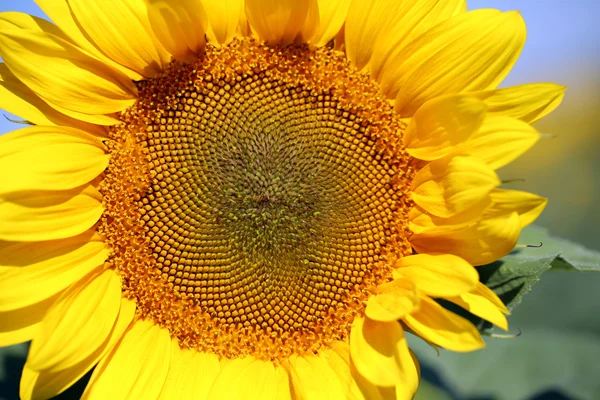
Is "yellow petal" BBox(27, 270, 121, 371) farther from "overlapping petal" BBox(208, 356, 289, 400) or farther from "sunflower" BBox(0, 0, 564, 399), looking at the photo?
"overlapping petal" BBox(208, 356, 289, 400)

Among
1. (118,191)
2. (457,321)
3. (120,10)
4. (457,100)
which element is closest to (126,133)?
(118,191)

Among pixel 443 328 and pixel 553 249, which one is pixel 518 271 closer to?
pixel 443 328

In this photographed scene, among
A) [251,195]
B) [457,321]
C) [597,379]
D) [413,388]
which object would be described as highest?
[251,195]

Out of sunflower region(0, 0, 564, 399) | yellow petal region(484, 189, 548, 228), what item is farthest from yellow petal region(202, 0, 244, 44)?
yellow petal region(484, 189, 548, 228)

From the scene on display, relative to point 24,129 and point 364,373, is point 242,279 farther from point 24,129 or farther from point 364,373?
point 24,129

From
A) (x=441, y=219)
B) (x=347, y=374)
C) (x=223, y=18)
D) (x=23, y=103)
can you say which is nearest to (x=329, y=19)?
(x=223, y=18)

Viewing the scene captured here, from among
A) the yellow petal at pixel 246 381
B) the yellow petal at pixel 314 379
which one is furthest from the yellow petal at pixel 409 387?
the yellow petal at pixel 246 381
